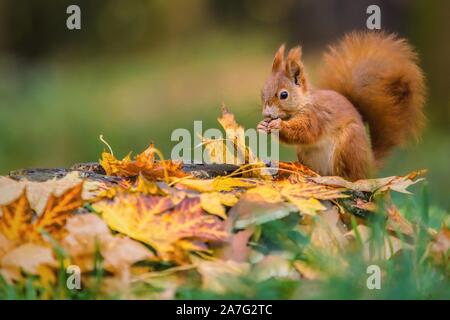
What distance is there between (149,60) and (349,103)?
74.6 inches

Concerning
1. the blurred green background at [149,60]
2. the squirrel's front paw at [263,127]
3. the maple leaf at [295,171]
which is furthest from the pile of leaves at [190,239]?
the blurred green background at [149,60]

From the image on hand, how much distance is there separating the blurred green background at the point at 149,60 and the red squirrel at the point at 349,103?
3.59 ft

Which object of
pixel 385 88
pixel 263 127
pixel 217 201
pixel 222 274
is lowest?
pixel 222 274

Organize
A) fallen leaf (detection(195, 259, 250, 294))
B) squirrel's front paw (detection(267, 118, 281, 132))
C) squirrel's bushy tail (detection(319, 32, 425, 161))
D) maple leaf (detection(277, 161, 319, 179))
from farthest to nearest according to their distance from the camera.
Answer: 1. squirrel's bushy tail (detection(319, 32, 425, 161))
2. squirrel's front paw (detection(267, 118, 281, 132))
3. maple leaf (detection(277, 161, 319, 179))
4. fallen leaf (detection(195, 259, 250, 294))

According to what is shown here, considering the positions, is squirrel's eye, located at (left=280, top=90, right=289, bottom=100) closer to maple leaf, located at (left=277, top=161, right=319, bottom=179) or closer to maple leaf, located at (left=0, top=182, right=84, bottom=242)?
maple leaf, located at (left=277, top=161, right=319, bottom=179)

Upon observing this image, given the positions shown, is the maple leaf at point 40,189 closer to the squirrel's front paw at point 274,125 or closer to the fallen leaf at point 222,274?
the fallen leaf at point 222,274

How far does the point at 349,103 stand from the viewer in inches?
78.0

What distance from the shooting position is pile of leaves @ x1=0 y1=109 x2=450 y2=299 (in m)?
1.30

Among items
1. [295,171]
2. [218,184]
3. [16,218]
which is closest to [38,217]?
[16,218]

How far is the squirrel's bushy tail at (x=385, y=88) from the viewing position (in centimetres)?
201

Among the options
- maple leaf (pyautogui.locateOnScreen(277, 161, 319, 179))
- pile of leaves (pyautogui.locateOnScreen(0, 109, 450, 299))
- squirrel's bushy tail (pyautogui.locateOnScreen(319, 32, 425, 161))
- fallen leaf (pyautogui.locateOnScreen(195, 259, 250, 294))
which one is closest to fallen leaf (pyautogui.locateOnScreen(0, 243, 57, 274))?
pile of leaves (pyautogui.locateOnScreen(0, 109, 450, 299))

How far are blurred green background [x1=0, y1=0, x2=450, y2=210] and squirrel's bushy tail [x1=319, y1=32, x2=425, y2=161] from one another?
1.10 meters

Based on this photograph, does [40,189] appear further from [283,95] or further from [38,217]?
[283,95]
